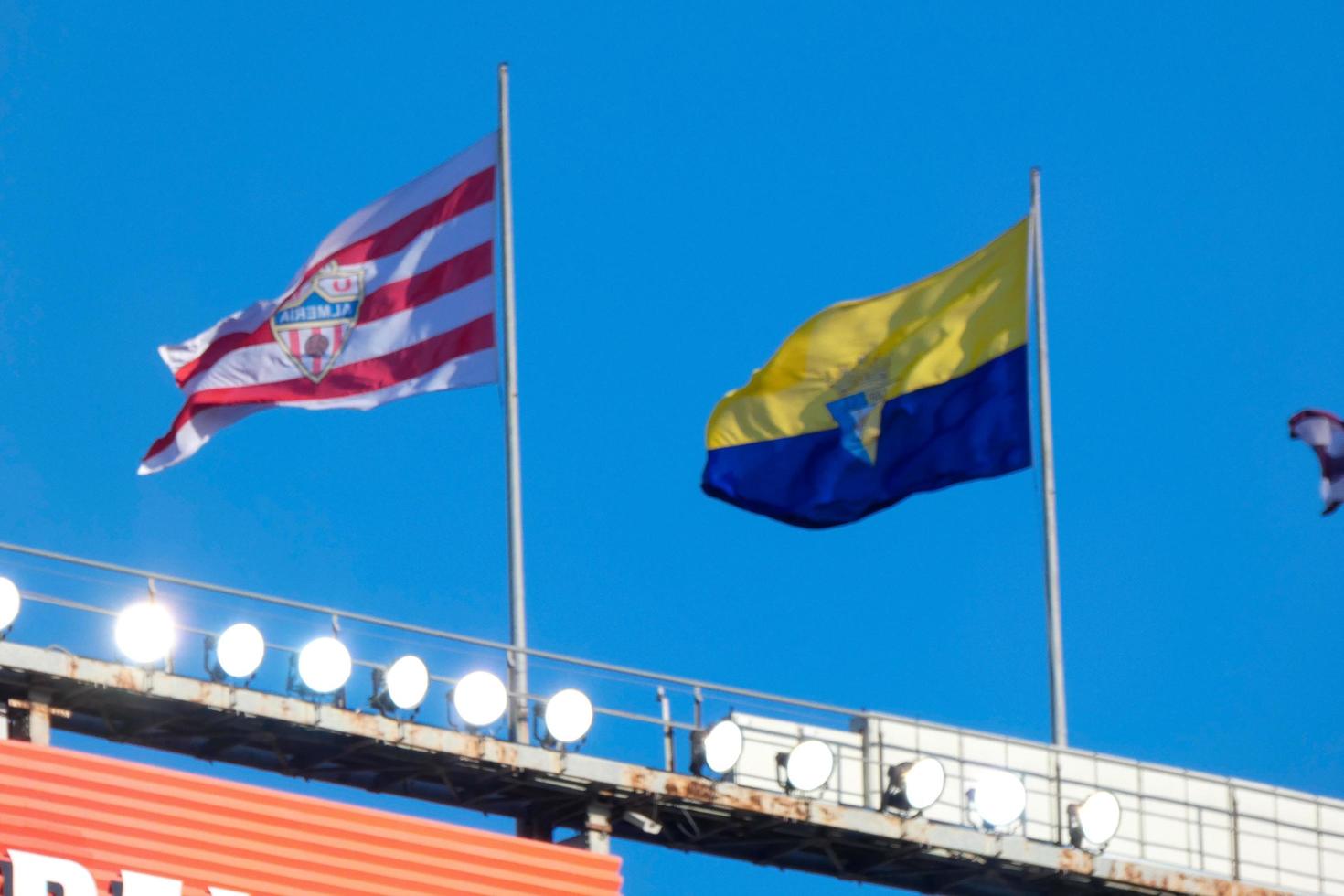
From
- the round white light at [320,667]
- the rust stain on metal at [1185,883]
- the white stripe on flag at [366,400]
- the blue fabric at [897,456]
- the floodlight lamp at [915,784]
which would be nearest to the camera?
the round white light at [320,667]

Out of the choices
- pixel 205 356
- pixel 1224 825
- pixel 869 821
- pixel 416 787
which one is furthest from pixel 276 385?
pixel 1224 825

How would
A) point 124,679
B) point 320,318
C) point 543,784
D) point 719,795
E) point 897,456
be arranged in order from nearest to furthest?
1. point 124,679
2. point 543,784
3. point 719,795
4. point 320,318
5. point 897,456

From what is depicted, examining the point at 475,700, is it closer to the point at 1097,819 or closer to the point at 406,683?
the point at 406,683

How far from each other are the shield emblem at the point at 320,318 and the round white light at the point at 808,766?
346 inches

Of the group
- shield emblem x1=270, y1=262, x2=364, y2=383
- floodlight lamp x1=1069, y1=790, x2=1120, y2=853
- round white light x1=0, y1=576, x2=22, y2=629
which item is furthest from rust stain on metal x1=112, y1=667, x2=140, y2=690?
floodlight lamp x1=1069, y1=790, x2=1120, y2=853

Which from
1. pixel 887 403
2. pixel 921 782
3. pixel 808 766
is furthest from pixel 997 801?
pixel 887 403

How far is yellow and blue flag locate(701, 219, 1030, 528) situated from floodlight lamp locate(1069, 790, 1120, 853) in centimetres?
535

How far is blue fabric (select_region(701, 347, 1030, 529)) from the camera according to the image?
1975 inches

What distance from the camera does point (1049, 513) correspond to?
5006 cm

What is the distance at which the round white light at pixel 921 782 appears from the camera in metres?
46.1

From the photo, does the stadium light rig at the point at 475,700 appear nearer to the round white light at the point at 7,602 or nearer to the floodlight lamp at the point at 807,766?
the floodlight lamp at the point at 807,766

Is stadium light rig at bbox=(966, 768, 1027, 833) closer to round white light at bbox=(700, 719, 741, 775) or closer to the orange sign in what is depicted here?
round white light at bbox=(700, 719, 741, 775)

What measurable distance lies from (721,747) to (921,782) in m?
2.95

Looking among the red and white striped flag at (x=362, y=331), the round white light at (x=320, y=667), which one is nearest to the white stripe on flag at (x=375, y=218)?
the red and white striped flag at (x=362, y=331)
